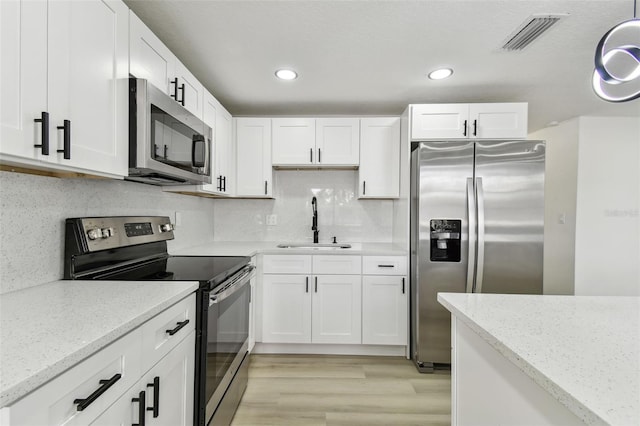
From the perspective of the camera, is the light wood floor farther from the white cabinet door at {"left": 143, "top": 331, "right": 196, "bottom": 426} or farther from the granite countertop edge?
the granite countertop edge

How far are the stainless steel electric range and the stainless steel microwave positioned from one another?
0.33 metres

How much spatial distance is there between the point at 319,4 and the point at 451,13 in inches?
27.7

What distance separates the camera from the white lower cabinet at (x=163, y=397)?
895mm

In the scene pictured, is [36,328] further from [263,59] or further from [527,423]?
[263,59]

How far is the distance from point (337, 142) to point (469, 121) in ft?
3.84

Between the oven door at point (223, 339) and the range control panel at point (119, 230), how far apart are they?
0.62m

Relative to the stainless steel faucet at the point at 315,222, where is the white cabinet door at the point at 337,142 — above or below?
above

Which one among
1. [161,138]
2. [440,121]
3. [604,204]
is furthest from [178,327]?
[604,204]

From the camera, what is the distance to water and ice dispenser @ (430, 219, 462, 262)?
251cm

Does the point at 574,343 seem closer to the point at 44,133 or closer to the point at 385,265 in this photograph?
the point at 44,133

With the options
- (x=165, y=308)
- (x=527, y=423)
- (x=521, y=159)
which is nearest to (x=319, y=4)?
(x=165, y=308)

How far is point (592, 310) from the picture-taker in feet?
3.32

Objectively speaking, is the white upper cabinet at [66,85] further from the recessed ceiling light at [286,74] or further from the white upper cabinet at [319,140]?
the white upper cabinet at [319,140]

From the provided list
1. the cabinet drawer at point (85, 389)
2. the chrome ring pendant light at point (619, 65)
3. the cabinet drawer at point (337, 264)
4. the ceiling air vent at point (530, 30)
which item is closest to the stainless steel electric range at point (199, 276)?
the cabinet drawer at point (85, 389)
